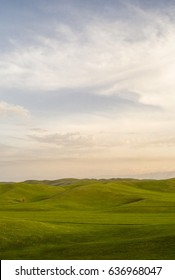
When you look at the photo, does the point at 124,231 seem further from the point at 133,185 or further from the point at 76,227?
the point at 133,185

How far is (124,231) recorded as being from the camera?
5859 cm

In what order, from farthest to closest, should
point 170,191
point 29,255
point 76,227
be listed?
point 170,191 → point 76,227 → point 29,255

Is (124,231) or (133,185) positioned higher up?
(133,185)

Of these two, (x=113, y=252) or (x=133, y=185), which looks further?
(x=133, y=185)
